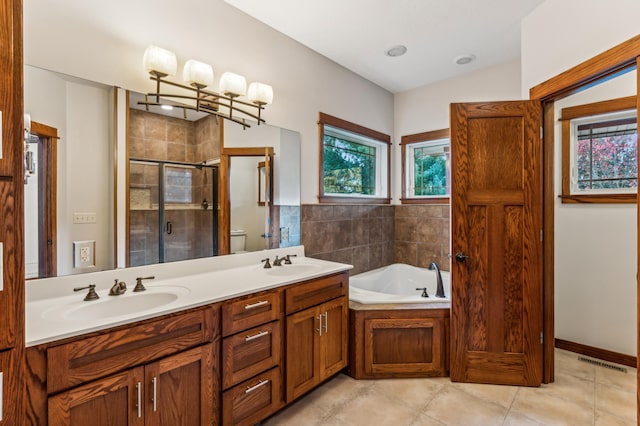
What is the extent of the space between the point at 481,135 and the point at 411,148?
159 cm

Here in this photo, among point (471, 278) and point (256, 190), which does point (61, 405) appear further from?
point (471, 278)

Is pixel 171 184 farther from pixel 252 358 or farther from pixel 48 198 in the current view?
pixel 252 358

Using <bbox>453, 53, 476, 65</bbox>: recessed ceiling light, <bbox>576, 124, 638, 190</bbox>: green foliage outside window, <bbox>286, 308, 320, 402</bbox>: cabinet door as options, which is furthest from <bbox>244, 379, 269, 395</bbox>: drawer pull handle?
<bbox>453, 53, 476, 65</bbox>: recessed ceiling light

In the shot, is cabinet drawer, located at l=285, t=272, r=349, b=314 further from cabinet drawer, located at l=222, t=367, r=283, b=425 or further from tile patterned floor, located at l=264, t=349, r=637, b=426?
tile patterned floor, located at l=264, t=349, r=637, b=426

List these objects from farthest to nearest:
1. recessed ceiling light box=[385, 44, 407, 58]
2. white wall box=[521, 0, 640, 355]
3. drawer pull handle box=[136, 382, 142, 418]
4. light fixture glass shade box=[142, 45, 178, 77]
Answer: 1. recessed ceiling light box=[385, 44, 407, 58]
2. white wall box=[521, 0, 640, 355]
3. light fixture glass shade box=[142, 45, 178, 77]
4. drawer pull handle box=[136, 382, 142, 418]

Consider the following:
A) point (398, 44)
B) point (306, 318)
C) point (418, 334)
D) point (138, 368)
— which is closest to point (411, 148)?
point (398, 44)

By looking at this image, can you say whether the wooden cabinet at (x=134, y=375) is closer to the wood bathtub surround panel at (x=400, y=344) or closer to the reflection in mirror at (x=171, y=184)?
the reflection in mirror at (x=171, y=184)

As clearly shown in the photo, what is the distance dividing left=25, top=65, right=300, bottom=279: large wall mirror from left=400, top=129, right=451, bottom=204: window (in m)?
1.99

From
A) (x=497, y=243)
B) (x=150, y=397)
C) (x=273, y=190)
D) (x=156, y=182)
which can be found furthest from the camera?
(x=273, y=190)

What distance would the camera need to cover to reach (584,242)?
2.61m

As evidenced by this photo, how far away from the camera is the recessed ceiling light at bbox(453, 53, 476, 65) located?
9.73ft

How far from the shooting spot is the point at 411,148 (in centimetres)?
381

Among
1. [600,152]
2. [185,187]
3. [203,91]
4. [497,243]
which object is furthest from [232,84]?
[600,152]

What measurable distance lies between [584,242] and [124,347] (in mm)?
3270
